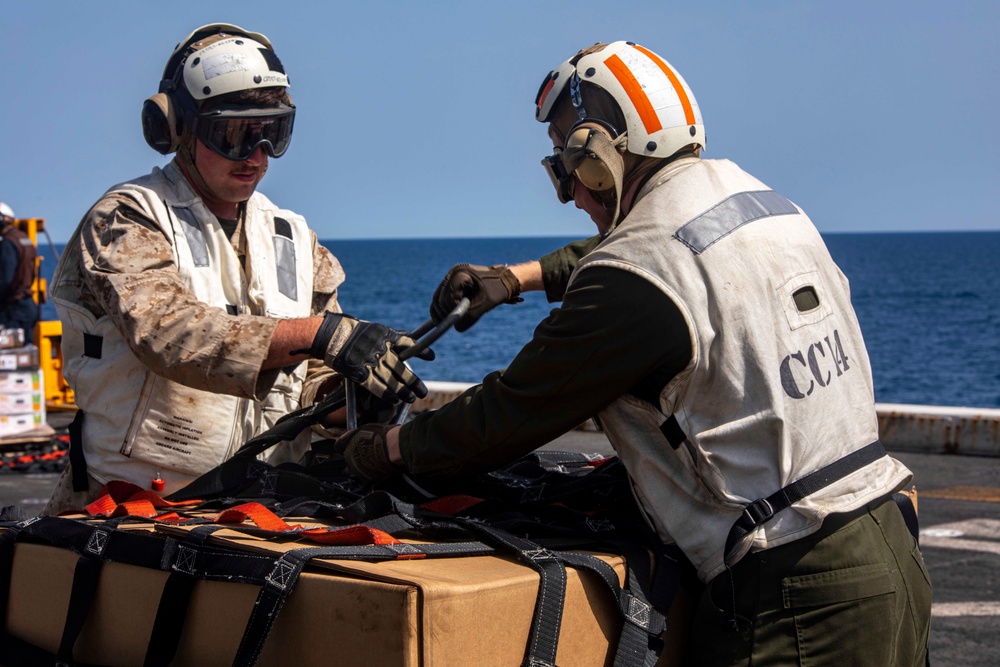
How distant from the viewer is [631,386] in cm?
271

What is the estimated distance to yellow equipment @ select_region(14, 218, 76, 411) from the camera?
14.9 metres

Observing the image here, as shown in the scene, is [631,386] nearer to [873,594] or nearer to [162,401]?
[873,594]

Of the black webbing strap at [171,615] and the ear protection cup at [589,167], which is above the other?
the ear protection cup at [589,167]

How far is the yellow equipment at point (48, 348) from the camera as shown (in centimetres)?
1491

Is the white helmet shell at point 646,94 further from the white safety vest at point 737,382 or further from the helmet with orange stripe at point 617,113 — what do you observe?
the white safety vest at point 737,382

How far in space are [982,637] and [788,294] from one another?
3.61m

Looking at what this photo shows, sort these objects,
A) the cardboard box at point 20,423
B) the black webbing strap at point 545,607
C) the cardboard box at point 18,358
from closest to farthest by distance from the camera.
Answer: the black webbing strap at point 545,607, the cardboard box at point 20,423, the cardboard box at point 18,358

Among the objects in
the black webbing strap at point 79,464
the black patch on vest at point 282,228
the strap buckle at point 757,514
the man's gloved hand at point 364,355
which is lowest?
the black webbing strap at point 79,464

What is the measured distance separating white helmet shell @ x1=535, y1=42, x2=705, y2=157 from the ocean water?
16.3m

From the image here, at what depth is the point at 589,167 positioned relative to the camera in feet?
10.0

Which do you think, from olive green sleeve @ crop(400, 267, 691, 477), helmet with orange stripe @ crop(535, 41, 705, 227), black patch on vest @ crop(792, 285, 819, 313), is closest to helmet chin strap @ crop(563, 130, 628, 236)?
helmet with orange stripe @ crop(535, 41, 705, 227)

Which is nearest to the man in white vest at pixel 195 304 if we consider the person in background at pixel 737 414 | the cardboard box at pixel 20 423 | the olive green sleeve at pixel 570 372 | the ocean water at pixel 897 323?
the olive green sleeve at pixel 570 372

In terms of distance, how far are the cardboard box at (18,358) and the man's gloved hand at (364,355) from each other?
32.1 ft

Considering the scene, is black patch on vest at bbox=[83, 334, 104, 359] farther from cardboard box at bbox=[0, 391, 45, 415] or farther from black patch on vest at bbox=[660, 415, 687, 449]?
cardboard box at bbox=[0, 391, 45, 415]
